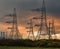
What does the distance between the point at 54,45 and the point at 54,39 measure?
901 centimetres

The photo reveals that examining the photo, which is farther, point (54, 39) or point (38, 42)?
point (54, 39)

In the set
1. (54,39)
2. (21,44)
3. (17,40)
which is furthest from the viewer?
(54,39)

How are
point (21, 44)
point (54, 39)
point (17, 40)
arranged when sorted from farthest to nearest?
1. point (54, 39)
2. point (17, 40)
3. point (21, 44)

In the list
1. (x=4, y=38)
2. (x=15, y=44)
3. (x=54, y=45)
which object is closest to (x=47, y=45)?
(x=54, y=45)

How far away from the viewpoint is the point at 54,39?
65.4m

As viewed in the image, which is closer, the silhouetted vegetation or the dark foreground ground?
the dark foreground ground

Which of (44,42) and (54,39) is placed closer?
(44,42)

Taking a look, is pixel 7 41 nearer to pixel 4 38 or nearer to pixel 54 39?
pixel 4 38

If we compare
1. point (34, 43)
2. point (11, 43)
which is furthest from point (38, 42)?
point (11, 43)

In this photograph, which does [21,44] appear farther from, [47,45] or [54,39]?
[54,39]

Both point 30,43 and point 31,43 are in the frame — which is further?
point 31,43

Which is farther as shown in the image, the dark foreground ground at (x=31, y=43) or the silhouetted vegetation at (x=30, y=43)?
the silhouetted vegetation at (x=30, y=43)

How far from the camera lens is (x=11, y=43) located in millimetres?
57625

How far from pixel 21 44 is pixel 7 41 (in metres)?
3.92
